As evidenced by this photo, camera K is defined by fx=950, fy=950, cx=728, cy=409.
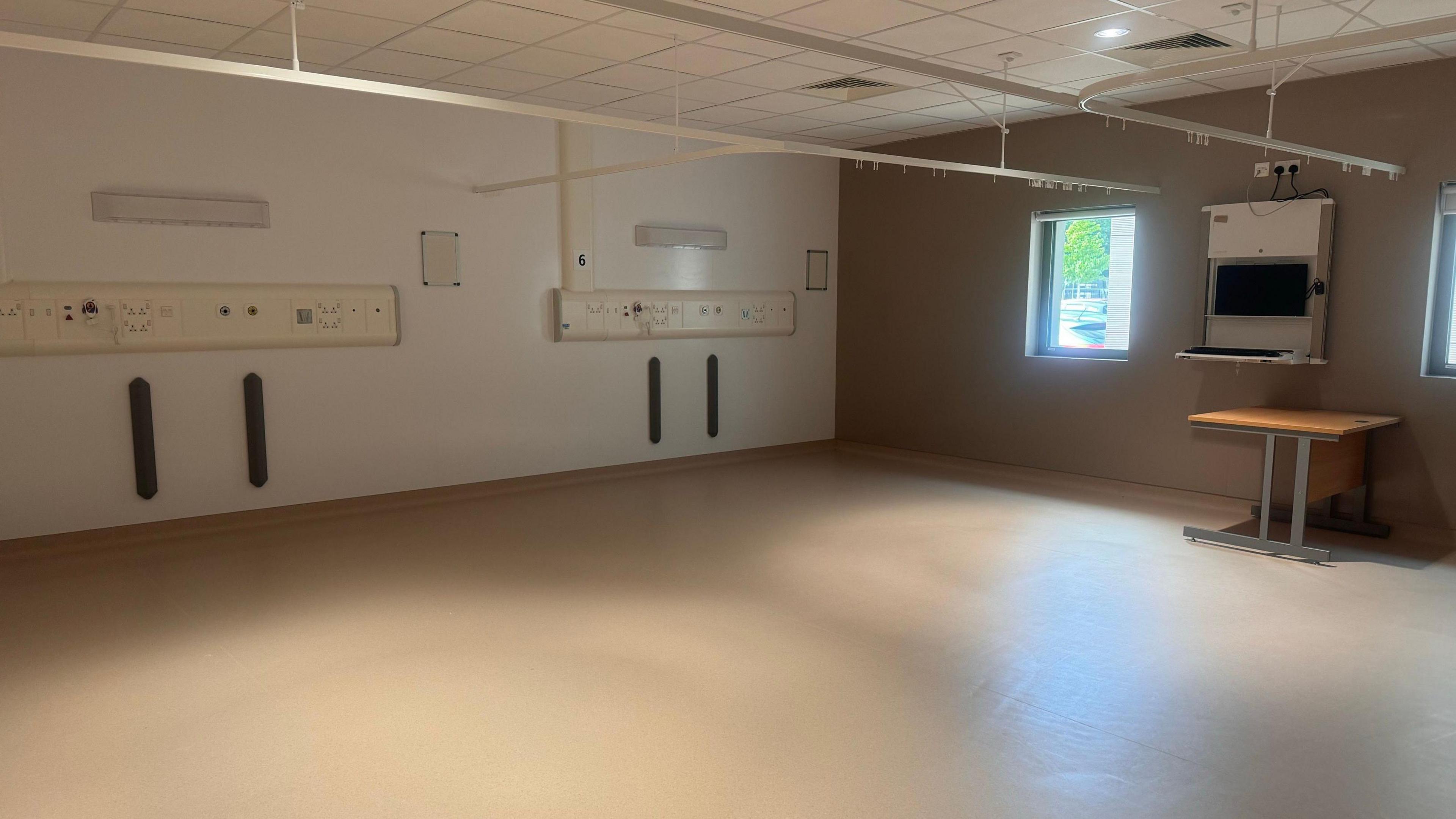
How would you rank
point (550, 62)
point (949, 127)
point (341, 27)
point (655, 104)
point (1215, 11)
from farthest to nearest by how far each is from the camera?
1. point (949, 127)
2. point (655, 104)
3. point (550, 62)
4. point (341, 27)
5. point (1215, 11)

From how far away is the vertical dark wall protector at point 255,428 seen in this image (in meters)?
6.50

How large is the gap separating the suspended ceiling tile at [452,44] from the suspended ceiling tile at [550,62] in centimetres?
9

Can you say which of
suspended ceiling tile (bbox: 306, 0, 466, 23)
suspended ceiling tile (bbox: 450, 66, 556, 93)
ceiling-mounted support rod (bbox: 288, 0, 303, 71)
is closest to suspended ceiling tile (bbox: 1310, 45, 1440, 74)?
suspended ceiling tile (bbox: 450, 66, 556, 93)

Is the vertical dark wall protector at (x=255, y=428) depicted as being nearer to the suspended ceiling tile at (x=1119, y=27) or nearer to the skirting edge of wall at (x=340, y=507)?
the skirting edge of wall at (x=340, y=507)

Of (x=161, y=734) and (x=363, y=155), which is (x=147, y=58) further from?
(x=363, y=155)

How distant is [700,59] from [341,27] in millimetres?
2044

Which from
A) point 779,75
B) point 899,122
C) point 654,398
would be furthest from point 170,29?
point 899,122

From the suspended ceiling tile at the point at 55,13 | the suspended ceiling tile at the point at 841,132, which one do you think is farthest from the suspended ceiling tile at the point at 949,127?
the suspended ceiling tile at the point at 55,13

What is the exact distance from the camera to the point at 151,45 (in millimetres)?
5477

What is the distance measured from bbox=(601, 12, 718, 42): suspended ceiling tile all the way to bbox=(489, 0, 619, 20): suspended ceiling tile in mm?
59

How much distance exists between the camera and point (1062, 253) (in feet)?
27.0

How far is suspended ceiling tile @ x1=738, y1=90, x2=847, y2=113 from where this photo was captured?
691 cm

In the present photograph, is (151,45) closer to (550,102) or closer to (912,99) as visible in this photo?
(550,102)

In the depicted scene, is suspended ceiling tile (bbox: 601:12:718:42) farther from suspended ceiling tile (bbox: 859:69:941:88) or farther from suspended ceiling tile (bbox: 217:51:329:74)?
suspended ceiling tile (bbox: 217:51:329:74)
